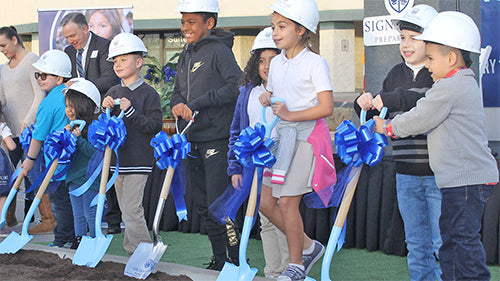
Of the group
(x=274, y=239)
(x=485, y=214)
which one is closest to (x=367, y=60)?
(x=485, y=214)

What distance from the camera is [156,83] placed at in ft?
26.3

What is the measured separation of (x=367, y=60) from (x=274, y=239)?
2288 mm

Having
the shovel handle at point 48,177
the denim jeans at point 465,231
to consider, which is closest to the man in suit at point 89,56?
the shovel handle at point 48,177

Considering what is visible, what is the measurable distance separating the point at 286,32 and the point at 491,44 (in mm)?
3069

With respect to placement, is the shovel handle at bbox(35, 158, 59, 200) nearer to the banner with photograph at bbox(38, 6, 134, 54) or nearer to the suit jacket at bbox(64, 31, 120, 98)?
the suit jacket at bbox(64, 31, 120, 98)

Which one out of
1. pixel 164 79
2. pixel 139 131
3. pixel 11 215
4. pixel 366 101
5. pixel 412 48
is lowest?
pixel 11 215

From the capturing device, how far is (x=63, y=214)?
17.9ft

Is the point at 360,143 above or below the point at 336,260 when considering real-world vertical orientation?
above

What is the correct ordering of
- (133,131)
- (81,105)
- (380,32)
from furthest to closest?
(380,32) < (81,105) < (133,131)

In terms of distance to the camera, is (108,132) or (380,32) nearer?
(108,132)

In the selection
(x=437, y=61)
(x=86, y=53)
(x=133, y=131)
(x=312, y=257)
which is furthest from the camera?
(x=86, y=53)

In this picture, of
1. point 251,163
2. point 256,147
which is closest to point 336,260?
point 251,163

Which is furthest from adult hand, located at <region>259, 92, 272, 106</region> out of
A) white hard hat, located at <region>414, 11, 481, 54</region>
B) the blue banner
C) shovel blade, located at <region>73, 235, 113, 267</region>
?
the blue banner

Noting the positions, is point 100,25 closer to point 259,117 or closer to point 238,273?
point 259,117
